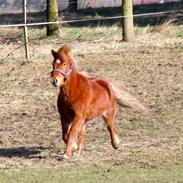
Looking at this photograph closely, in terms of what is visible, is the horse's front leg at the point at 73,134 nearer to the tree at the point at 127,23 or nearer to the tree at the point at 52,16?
the tree at the point at 127,23

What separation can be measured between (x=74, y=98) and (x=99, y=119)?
291 centimetres

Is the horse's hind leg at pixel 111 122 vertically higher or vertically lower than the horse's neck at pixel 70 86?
lower

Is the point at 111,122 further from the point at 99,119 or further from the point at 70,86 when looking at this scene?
the point at 99,119

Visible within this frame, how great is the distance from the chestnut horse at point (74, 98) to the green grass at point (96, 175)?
544 millimetres

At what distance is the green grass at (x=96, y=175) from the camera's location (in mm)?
8836

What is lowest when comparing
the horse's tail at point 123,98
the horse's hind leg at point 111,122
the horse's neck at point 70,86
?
the horse's hind leg at point 111,122

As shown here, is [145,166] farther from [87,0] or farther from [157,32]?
[87,0]

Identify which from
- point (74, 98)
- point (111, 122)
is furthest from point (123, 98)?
point (74, 98)

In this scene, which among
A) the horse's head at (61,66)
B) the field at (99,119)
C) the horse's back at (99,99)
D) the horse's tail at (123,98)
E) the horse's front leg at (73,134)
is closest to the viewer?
the field at (99,119)

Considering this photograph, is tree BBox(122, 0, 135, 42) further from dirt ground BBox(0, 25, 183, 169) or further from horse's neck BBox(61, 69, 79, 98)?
horse's neck BBox(61, 69, 79, 98)

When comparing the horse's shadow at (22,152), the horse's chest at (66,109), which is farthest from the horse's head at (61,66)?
the horse's shadow at (22,152)

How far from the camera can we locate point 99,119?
1271cm

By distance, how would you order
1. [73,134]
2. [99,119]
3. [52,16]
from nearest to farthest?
[73,134]
[99,119]
[52,16]

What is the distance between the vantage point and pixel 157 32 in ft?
76.3
